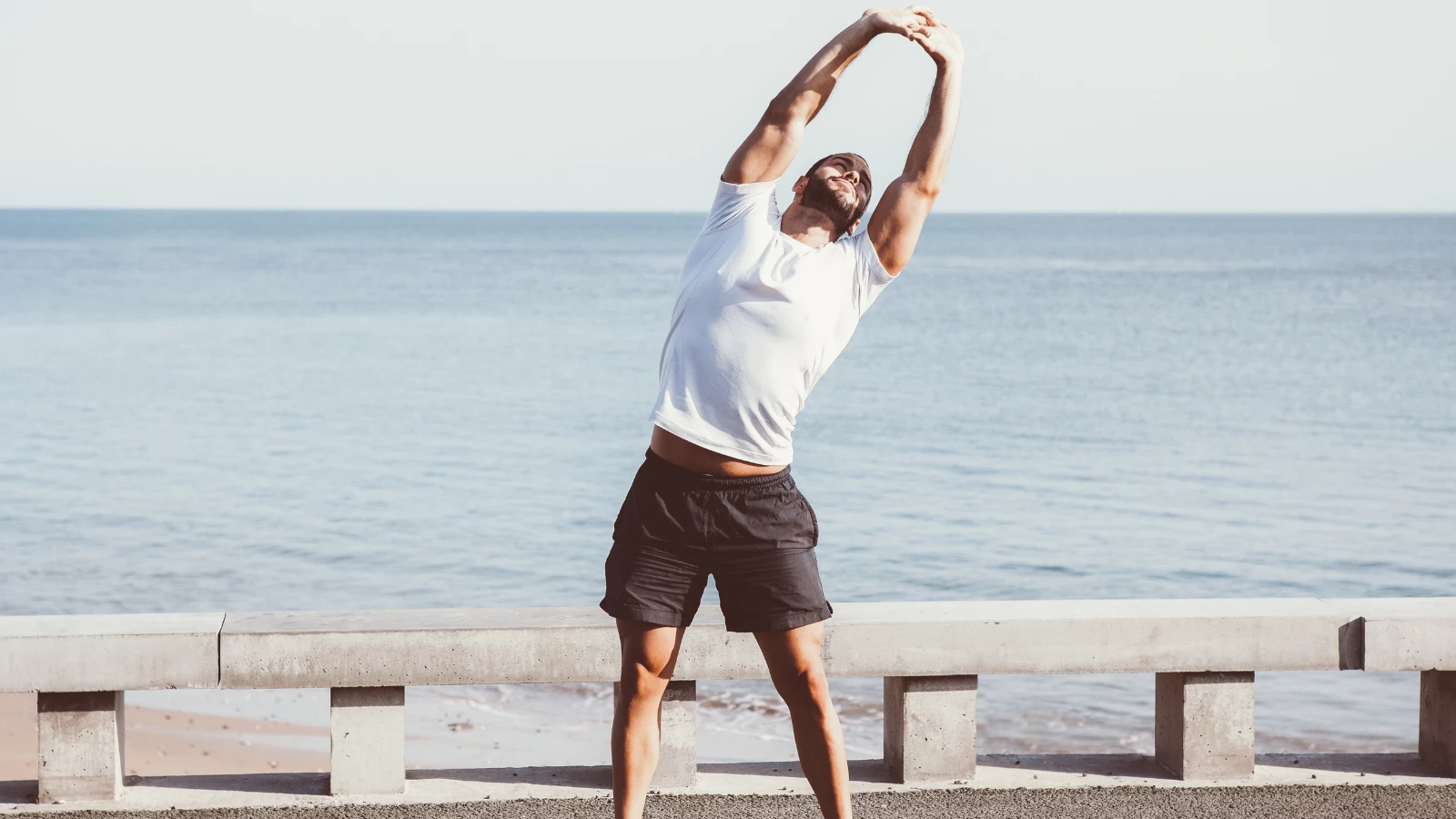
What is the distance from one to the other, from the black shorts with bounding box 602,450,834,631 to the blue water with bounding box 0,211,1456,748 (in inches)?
210

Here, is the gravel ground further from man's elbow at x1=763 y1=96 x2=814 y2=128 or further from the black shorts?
man's elbow at x1=763 y1=96 x2=814 y2=128

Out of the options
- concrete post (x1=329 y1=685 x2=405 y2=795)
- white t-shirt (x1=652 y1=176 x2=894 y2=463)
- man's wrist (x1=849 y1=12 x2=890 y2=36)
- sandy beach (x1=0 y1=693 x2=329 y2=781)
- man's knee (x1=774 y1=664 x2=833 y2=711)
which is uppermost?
man's wrist (x1=849 y1=12 x2=890 y2=36)

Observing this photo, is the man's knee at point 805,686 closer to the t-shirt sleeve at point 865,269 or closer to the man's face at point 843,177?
the t-shirt sleeve at point 865,269

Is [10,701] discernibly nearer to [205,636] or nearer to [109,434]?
[205,636]

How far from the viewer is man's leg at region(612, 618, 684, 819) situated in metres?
3.23

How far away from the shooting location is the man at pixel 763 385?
314 cm

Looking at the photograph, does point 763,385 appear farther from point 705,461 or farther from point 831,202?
→ point 831,202

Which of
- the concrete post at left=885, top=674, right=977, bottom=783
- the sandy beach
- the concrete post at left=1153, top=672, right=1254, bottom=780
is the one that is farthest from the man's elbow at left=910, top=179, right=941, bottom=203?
the sandy beach

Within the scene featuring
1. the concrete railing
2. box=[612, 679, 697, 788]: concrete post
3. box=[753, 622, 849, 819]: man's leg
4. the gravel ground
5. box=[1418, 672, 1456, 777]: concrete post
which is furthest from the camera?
box=[1418, 672, 1456, 777]: concrete post

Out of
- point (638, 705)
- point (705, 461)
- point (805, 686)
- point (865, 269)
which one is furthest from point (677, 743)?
point (865, 269)

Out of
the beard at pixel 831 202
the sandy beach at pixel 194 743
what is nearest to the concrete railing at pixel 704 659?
the beard at pixel 831 202

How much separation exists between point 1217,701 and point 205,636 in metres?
2.57

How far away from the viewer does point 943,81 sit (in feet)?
10.5

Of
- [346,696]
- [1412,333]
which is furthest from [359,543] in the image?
[1412,333]
